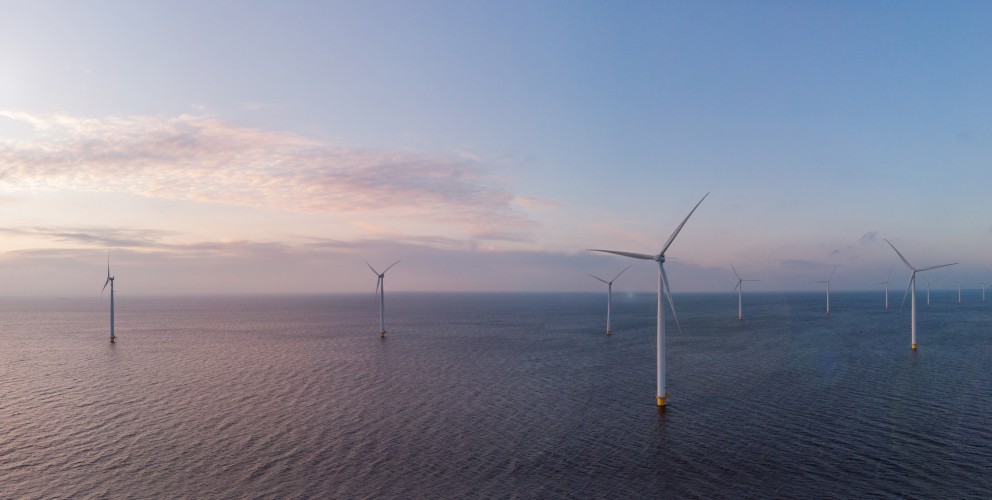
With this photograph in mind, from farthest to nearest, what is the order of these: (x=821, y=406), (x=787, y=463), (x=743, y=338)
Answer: (x=743, y=338) < (x=821, y=406) < (x=787, y=463)

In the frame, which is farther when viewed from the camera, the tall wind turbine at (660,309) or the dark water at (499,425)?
the tall wind turbine at (660,309)

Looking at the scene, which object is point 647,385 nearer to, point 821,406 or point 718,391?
point 718,391

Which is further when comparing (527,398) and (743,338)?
(743,338)

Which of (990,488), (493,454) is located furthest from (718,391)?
(493,454)

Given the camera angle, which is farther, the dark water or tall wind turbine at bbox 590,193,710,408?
tall wind turbine at bbox 590,193,710,408

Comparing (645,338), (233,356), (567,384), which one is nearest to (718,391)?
(567,384)

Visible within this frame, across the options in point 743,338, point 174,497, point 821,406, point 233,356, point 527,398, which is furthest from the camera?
point 743,338
